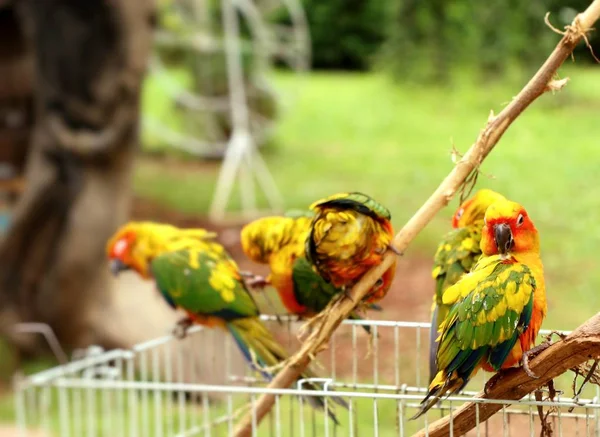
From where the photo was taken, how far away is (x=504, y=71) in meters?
5.94

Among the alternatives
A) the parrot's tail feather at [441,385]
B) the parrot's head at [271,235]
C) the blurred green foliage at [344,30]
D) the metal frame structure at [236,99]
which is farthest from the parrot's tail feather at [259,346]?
the blurred green foliage at [344,30]

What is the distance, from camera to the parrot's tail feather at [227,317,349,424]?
1354 mm

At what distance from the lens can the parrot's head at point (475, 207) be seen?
3.99 feet

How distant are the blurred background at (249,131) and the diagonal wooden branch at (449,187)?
0.18 ft

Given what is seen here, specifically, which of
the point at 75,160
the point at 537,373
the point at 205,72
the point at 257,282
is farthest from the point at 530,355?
the point at 205,72

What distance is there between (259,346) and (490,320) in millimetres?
525

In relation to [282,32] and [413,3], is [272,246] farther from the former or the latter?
[282,32]

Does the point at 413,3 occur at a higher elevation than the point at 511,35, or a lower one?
higher

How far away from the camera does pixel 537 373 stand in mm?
951

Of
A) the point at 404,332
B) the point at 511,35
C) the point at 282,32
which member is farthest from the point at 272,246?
the point at 282,32

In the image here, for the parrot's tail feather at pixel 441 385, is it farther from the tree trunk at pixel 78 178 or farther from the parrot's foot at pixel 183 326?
the tree trunk at pixel 78 178

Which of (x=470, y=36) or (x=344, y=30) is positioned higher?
(x=344, y=30)

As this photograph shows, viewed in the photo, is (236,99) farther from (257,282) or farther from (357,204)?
(357,204)

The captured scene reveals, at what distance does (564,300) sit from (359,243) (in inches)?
87.2
